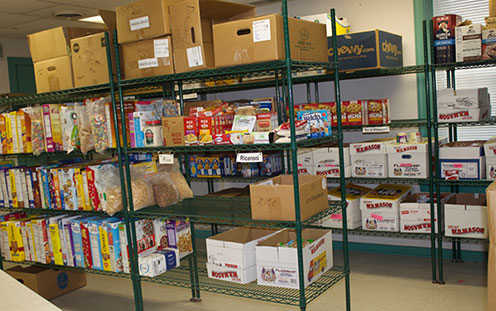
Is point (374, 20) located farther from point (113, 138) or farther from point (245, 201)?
point (113, 138)

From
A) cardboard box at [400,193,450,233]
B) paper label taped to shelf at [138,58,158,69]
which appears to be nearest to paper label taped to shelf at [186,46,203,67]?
paper label taped to shelf at [138,58,158,69]

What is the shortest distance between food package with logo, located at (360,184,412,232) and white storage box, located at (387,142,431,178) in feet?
0.73

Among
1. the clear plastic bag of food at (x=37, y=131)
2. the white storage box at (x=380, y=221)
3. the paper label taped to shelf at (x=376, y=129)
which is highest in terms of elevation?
the clear plastic bag of food at (x=37, y=131)

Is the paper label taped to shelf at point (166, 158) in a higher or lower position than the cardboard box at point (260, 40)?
lower

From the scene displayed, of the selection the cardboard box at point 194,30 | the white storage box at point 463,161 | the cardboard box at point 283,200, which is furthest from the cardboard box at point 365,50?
the cardboard box at point 283,200

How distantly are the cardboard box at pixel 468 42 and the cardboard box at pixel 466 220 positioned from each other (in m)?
1.17

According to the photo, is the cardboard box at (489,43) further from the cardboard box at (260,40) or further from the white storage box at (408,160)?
the cardboard box at (260,40)

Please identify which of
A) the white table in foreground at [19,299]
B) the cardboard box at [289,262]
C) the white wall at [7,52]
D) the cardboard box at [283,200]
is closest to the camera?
the white table in foreground at [19,299]

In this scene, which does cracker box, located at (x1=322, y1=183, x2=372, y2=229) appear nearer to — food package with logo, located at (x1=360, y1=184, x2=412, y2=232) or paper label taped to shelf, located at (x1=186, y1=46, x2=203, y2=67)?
food package with logo, located at (x1=360, y1=184, x2=412, y2=232)

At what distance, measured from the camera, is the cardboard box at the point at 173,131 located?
3057mm

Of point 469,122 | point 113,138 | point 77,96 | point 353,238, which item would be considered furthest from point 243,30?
point 353,238

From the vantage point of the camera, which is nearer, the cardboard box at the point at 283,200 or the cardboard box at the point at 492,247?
the cardboard box at the point at 492,247

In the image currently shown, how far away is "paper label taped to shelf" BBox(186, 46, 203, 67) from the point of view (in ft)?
9.23

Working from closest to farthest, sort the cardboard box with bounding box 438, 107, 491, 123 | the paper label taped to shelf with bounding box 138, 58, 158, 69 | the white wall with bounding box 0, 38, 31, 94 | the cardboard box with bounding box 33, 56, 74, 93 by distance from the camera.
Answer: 1. the paper label taped to shelf with bounding box 138, 58, 158, 69
2. the cardboard box with bounding box 33, 56, 74, 93
3. the cardboard box with bounding box 438, 107, 491, 123
4. the white wall with bounding box 0, 38, 31, 94
